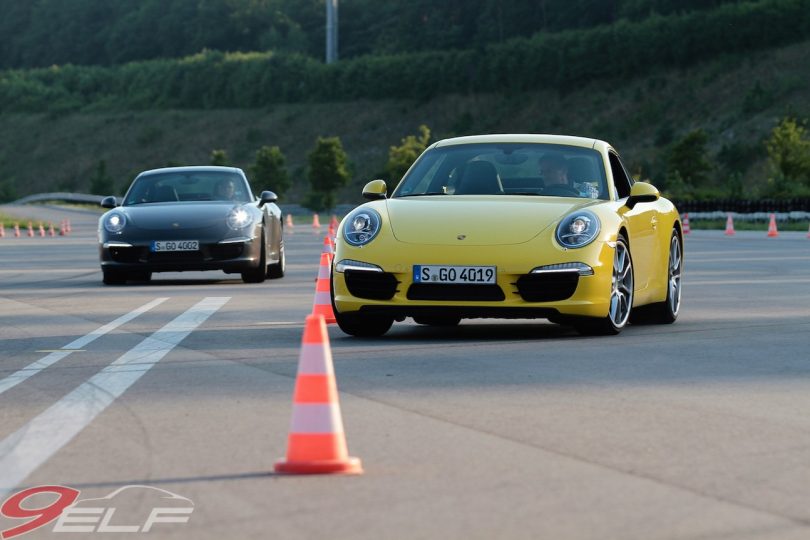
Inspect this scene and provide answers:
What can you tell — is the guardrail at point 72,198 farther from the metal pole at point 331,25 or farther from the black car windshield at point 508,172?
the black car windshield at point 508,172

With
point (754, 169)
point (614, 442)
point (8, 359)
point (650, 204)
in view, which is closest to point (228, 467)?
point (614, 442)

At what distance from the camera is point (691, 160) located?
7356 cm

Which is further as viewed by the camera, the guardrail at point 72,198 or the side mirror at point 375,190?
the guardrail at point 72,198

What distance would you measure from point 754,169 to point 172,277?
6830 centimetres

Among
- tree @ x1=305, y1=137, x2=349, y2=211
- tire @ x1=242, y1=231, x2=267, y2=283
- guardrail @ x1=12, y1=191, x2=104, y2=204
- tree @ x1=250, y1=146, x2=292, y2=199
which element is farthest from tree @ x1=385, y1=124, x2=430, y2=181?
tire @ x1=242, y1=231, x2=267, y2=283

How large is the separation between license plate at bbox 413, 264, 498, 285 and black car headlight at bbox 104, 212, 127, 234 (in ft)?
27.8

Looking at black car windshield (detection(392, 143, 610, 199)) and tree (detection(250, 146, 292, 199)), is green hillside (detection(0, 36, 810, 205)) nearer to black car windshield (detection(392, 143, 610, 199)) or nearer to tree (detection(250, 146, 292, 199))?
tree (detection(250, 146, 292, 199))

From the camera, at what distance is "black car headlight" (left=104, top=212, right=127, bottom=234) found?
730 inches

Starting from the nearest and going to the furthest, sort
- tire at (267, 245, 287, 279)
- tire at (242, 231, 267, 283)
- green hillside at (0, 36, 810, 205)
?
tire at (242, 231, 267, 283), tire at (267, 245, 287, 279), green hillside at (0, 36, 810, 205)

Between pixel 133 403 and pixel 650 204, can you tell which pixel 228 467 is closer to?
pixel 133 403

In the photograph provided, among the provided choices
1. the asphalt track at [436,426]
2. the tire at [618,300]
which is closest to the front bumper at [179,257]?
the asphalt track at [436,426]

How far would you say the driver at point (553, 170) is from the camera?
12.0 meters

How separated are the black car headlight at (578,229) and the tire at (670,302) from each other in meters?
2.02

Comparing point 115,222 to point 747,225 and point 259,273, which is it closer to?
point 259,273
